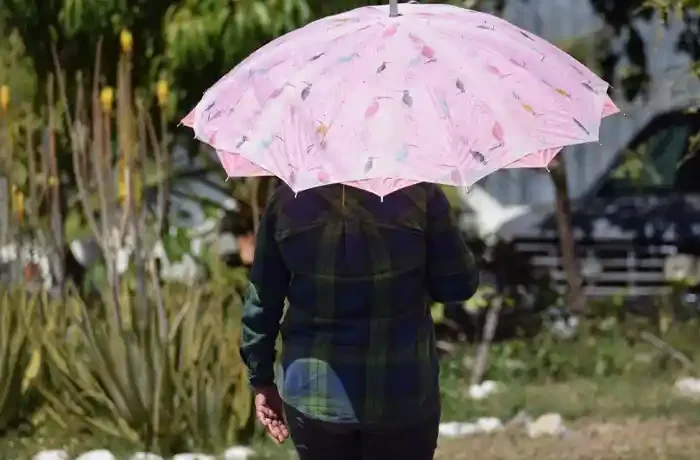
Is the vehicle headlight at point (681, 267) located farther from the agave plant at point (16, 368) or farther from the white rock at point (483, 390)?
the agave plant at point (16, 368)

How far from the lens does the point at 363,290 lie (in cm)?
259

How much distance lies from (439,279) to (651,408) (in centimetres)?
333

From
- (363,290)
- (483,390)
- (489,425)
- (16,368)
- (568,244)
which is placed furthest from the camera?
(568,244)

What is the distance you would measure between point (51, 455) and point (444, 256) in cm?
286

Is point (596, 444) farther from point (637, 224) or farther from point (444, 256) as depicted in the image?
point (637, 224)

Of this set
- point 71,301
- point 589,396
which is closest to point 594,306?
point 589,396

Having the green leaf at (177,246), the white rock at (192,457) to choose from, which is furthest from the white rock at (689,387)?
the green leaf at (177,246)

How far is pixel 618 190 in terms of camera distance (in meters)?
8.59

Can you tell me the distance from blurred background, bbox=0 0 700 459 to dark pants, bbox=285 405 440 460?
2.17 m

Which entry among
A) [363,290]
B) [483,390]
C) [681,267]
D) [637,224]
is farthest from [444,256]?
[637,224]

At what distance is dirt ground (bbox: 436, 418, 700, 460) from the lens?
4832 mm

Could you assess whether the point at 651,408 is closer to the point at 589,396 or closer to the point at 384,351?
the point at 589,396

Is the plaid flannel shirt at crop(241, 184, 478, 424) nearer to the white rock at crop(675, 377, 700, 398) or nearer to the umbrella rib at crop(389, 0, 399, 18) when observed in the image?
the umbrella rib at crop(389, 0, 399, 18)

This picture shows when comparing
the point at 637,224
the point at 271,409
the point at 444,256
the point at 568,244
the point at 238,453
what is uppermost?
the point at 444,256
